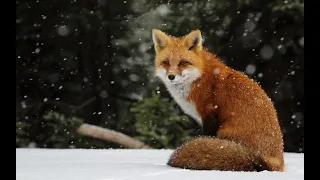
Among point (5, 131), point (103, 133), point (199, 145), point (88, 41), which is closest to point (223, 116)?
point (199, 145)

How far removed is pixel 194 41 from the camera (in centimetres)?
300

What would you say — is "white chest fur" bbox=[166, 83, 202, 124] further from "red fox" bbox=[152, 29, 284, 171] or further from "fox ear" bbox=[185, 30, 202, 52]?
"fox ear" bbox=[185, 30, 202, 52]

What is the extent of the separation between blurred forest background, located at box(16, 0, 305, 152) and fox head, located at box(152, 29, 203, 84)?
11.5 ft

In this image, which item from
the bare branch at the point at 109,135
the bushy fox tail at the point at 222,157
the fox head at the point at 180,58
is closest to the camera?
the bushy fox tail at the point at 222,157

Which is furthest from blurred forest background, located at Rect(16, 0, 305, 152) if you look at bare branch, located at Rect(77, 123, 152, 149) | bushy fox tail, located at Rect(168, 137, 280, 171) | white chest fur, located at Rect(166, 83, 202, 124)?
bushy fox tail, located at Rect(168, 137, 280, 171)

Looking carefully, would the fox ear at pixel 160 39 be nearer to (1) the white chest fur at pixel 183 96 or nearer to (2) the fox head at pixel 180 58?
(2) the fox head at pixel 180 58

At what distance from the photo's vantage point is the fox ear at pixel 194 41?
9.75ft

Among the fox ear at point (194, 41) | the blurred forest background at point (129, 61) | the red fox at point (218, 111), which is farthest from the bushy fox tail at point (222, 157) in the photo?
the blurred forest background at point (129, 61)

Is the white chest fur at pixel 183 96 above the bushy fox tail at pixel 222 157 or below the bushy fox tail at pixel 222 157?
above

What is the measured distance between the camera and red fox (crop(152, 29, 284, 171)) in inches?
106

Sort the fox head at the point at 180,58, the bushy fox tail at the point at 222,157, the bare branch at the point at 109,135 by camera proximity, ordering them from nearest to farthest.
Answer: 1. the bushy fox tail at the point at 222,157
2. the fox head at the point at 180,58
3. the bare branch at the point at 109,135

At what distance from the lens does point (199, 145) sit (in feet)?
8.91

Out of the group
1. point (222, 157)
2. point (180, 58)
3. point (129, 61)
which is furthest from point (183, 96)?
point (129, 61)

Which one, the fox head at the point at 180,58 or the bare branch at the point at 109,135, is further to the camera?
the bare branch at the point at 109,135
